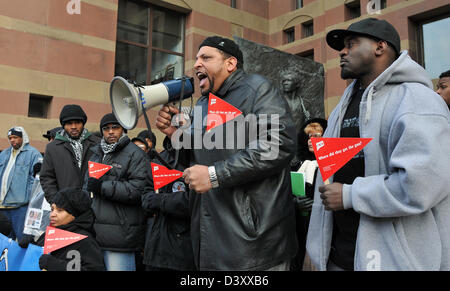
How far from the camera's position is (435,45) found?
994cm

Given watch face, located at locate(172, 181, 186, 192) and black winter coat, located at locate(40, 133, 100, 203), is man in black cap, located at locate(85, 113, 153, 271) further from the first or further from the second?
black winter coat, located at locate(40, 133, 100, 203)

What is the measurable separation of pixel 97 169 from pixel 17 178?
3286mm

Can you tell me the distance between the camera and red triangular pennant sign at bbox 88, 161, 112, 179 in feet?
12.4

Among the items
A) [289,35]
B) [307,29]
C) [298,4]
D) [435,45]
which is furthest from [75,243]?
[298,4]

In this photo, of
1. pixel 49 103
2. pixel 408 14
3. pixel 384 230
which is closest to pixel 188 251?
pixel 384 230

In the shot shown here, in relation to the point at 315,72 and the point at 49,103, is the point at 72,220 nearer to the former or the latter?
the point at 315,72

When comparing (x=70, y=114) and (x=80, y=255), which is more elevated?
(x=70, y=114)

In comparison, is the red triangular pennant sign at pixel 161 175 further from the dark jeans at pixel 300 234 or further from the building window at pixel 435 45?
the building window at pixel 435 45

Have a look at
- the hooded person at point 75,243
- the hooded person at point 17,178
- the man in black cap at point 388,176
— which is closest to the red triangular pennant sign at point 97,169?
the hooded person at point 75,243

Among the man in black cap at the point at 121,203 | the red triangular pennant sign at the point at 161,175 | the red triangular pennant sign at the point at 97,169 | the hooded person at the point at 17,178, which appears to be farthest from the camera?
the hooded person at the point at 17,178

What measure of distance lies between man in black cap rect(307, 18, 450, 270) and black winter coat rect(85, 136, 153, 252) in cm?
218

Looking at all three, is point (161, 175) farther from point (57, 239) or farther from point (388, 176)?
point (388, 176)

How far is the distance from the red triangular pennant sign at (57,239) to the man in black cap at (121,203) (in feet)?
2.72

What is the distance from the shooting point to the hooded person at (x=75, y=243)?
2770mm
